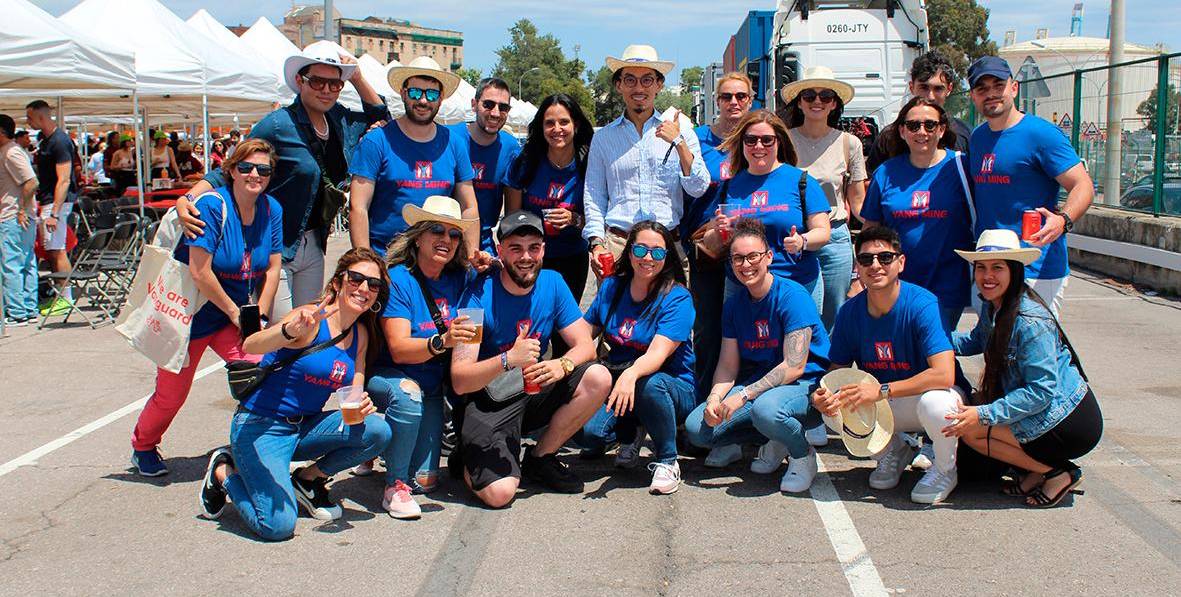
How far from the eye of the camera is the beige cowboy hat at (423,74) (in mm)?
5449

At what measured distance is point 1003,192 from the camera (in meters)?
5.14

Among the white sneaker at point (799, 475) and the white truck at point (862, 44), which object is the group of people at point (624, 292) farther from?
the white truck at point (862, 44)

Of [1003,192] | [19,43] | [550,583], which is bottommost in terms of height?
[550,583]

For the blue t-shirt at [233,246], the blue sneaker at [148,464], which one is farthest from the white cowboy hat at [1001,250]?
the blue sneaker at [148,464]

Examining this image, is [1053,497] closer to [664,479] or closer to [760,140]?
[664,479]

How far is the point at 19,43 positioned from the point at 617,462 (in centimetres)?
646

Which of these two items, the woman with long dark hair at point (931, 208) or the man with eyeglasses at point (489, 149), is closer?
the woman with long dark hair at point (931, 208)

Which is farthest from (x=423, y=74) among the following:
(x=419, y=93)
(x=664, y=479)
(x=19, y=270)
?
(x=19, y=270)

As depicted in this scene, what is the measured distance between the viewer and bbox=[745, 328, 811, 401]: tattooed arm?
16.3 feet

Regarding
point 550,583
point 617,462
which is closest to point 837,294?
point 617,462

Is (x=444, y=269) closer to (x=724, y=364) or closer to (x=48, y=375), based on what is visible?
(x=724, y=364)

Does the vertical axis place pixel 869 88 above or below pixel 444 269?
above

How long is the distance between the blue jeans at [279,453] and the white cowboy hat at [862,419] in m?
1.96

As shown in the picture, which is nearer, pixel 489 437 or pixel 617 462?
pixel 489 437
